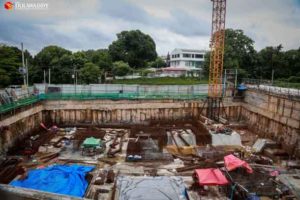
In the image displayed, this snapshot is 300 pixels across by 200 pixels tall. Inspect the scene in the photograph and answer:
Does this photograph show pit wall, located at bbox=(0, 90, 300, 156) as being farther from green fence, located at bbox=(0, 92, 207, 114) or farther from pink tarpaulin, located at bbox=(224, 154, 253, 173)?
pink tarpaulin, located at bbox=(224, 154, 253, 173)

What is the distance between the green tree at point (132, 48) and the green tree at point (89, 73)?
17517 millimetres

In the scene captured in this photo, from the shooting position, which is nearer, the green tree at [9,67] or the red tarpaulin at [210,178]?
the red tarpaulin at [210,178]

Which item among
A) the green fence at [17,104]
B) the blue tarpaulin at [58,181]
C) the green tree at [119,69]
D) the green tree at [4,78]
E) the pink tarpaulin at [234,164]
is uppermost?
the green tree at [119,69]

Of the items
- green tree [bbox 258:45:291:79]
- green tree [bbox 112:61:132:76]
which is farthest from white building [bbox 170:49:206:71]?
green tree [bbox 112:61:132:76]

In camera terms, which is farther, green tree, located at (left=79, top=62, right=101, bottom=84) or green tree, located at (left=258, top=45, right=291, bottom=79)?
green tree, located at (left=258, top=45, right=291, bottom=79)

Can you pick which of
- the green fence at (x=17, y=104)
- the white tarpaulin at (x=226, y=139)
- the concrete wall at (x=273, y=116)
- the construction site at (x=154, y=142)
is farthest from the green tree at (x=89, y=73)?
the white tarpaulin at (x=226, y=139)

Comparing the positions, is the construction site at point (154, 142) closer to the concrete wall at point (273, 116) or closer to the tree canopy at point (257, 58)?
the concrete wall at point (273, 116)

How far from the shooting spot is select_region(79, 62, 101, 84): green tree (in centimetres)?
4309

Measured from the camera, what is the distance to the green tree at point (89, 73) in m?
43.1

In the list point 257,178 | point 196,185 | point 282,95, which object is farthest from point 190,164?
point 282,95

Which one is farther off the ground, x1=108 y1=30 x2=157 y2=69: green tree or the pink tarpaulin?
x1=108 y1=30 x2=157 y2=69: green tree

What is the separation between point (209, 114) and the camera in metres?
31.0

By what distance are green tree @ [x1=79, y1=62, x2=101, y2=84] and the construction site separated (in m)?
11.3

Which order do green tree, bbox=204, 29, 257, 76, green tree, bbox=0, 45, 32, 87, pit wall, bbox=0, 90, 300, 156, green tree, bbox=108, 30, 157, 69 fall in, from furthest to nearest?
green tree, bbox=108, 30, 157, 69 → green tree, bbox=204, 29, 257, 76 → green tree, bbox=0, 45, 32, 87 → pit wall, bbox=0, 90, 300, 156
